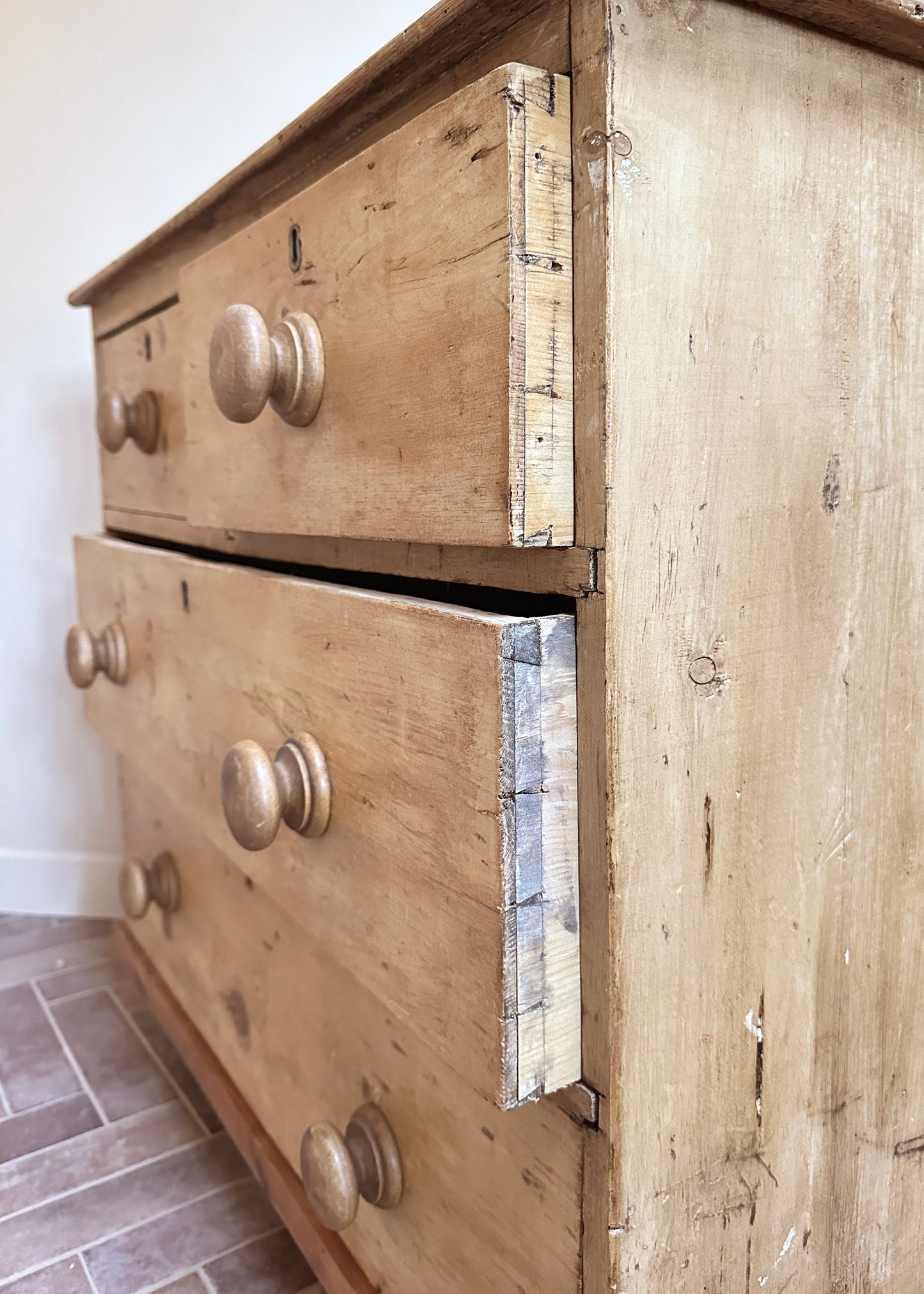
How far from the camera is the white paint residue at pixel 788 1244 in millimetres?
522

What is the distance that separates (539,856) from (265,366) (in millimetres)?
313

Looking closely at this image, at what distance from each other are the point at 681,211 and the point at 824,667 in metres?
0.24

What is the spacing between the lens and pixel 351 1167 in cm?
62

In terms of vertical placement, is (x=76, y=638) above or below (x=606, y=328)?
below

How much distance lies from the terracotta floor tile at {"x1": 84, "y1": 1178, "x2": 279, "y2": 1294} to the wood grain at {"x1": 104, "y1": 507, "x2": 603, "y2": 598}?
621 millimetres

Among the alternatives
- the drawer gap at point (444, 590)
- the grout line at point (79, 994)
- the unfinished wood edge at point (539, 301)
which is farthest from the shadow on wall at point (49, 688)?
the unfinished wood edge at point (539, 301)

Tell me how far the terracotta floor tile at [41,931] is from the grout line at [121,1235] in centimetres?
62

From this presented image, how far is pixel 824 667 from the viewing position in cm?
50

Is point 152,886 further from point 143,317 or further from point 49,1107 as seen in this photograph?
point 143,317

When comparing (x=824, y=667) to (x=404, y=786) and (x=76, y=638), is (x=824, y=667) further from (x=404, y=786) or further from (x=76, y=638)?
(x=76, y=638)

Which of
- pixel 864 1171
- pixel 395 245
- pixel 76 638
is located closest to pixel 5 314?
pixel 76 638

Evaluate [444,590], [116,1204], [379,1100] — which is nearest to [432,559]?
[444,590]

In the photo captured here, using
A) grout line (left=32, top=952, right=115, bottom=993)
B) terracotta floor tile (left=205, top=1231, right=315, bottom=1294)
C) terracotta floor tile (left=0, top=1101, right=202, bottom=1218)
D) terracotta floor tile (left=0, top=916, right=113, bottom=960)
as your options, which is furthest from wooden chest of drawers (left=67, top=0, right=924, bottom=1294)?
terracotta floor tile (left=0, top=916, right=113, bottom=960)

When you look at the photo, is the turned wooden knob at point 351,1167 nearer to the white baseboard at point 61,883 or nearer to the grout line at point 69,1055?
the grout line at point 69,1055
